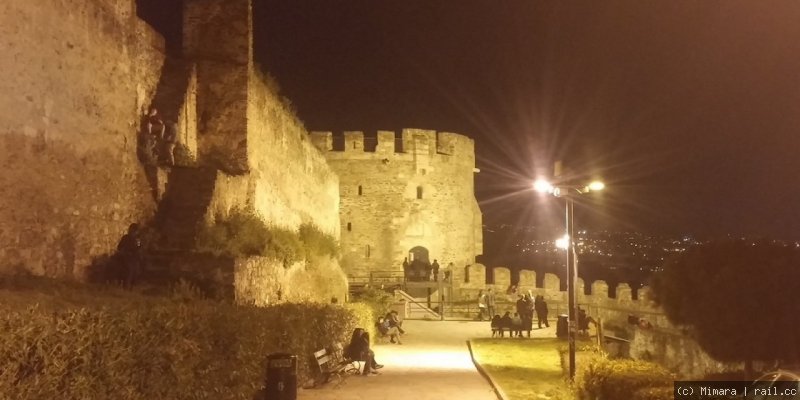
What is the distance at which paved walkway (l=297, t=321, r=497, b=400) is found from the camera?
11875 mm

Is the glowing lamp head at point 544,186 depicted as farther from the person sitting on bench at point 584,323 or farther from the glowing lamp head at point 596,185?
the person sitting on bench at point 584,323

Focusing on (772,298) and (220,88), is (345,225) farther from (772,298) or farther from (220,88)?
(772,298)

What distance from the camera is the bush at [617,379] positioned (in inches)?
357

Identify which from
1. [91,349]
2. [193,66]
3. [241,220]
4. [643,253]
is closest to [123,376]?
[91,349]

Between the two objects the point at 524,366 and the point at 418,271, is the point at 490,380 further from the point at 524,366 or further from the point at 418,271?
the point at 418,271

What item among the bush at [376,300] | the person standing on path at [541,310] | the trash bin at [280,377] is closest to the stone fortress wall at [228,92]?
the trash bin at [280,377]

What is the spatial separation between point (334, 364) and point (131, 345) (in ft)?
22.1

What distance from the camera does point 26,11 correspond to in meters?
10.0

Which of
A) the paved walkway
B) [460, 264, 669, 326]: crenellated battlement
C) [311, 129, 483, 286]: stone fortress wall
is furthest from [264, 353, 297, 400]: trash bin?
[311, 129, 483, 286]: stone fortress wall

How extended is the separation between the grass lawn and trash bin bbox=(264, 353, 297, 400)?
3.74m

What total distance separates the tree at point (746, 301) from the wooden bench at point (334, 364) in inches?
241

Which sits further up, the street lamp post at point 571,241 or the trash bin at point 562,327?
the street lamp post at point 571,241

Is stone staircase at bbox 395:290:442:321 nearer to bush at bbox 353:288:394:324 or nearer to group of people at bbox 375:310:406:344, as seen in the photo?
bush at bbox 353:288:394:324

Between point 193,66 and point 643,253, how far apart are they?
54.5m
